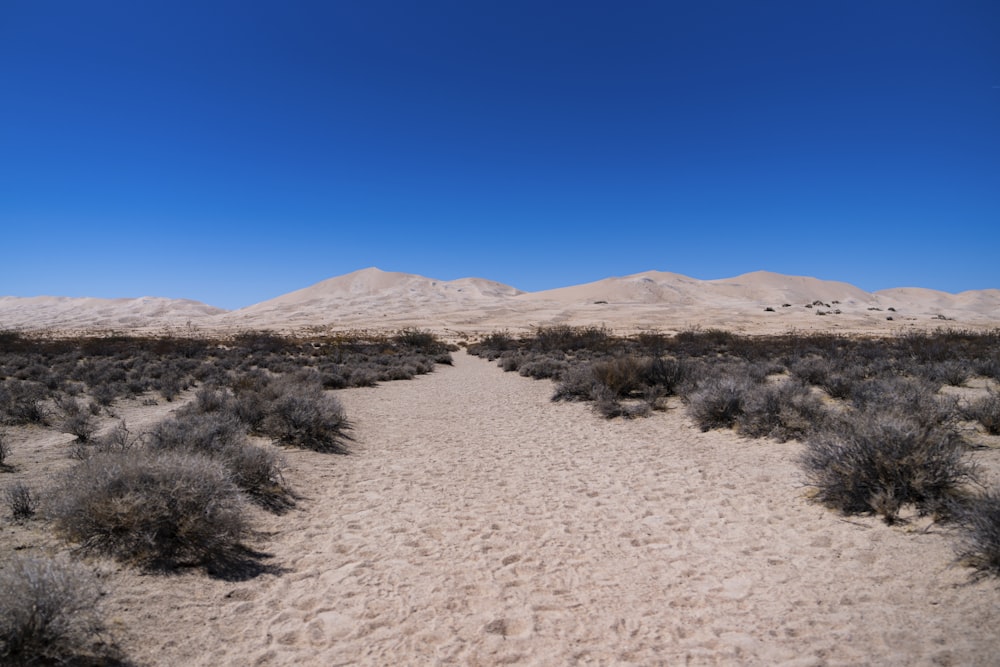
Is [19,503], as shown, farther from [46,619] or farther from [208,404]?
[208,404]

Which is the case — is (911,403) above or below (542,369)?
above

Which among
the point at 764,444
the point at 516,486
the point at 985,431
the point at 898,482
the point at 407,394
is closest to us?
the point at 898,482

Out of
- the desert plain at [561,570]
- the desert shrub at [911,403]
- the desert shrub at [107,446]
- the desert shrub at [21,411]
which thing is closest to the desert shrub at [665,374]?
the desert plain at [561,570]

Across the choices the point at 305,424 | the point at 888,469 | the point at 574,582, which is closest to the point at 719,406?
the point at 888,469

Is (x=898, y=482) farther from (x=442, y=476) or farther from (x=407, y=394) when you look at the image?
(x=407, y=394)

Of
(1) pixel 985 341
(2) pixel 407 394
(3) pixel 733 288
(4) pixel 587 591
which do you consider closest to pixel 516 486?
(4) pixel 587 591

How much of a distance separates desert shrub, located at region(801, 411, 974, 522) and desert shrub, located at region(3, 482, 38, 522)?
26.6 feet

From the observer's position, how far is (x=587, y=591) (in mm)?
3838

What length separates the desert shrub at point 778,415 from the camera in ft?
24.8

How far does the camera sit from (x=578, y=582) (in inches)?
157

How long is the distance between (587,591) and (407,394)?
11.7 m

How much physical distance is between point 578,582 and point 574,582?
3cm

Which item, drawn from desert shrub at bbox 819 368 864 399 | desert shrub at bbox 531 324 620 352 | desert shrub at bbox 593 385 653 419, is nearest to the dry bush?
desert shrub at bbox 593 385 653 419

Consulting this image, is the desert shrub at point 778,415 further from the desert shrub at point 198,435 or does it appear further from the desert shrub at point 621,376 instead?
the desert shrub at point 198,435
